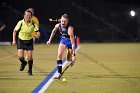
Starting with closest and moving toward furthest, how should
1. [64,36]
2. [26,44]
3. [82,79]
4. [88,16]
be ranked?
[82,79] < [64,36] < [26,44] < [88,16]

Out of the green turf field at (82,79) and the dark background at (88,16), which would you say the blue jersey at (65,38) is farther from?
the dark background at (88,16)

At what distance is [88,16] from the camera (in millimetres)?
37875

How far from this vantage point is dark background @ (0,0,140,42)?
36.4 m

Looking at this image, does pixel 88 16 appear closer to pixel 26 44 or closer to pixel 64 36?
pixel 26 44

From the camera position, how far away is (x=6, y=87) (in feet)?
36.7

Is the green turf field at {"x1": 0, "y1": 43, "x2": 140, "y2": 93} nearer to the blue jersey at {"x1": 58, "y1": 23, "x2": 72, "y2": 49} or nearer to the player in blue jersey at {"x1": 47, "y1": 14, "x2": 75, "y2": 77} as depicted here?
the player in blue jersey at {"x1": 47, "y1": 14, "x2": 75, "y2": 77}

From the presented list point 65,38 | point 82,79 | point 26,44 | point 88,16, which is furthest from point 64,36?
point 88,16

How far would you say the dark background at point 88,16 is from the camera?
36.4 m

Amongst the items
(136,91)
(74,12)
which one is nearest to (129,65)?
(136,91)

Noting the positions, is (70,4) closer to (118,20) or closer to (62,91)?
(118,20)

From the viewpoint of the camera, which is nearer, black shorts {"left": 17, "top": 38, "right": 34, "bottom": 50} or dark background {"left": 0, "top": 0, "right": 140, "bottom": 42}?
black shorts {"left": 17, "top": 38, "right": 34, "bottom": 50}

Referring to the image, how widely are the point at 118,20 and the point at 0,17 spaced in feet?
34.3

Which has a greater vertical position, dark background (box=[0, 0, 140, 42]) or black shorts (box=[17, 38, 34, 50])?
black shorts (box=[17, 38, 34, 50])

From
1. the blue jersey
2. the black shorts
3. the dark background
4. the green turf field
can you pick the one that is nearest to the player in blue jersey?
the blue jersey
